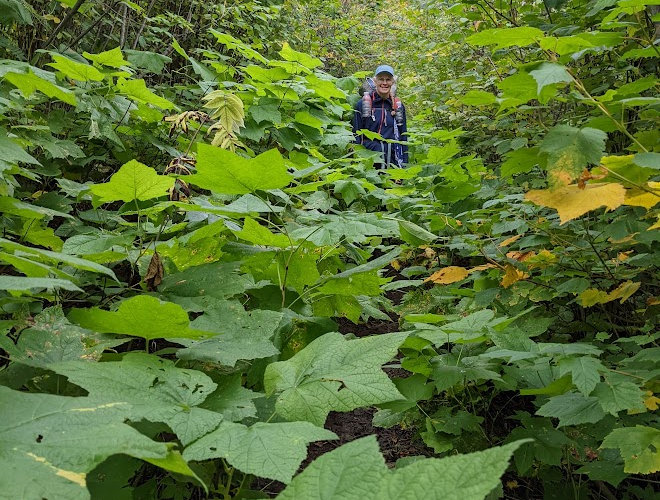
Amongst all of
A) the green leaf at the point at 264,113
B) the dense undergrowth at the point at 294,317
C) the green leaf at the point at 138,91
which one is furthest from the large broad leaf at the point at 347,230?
the green leaf at the point at 264,113

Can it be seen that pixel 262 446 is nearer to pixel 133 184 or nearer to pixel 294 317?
pixel 294 317

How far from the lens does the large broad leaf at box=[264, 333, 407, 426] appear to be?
1203 mm

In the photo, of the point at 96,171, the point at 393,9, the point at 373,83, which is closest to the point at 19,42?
the point at 96,171

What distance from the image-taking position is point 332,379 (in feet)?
4.16

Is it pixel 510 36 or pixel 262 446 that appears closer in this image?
pixel 262 446

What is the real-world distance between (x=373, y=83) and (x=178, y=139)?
185 inches

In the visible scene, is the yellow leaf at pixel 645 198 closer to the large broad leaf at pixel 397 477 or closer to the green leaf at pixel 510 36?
the green leaf at pixel 510 36

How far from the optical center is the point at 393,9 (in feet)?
53.1

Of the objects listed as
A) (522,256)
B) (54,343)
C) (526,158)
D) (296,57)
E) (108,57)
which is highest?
(296,57)

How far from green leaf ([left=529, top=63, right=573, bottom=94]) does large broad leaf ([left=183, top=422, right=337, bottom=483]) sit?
1.11 metres

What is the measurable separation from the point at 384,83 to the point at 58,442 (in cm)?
704

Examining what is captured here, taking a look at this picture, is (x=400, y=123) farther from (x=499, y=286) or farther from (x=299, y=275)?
(x=299, y=275)

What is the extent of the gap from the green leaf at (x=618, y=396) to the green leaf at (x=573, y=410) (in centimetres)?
7

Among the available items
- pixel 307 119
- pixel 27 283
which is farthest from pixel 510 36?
pixel 307 119
